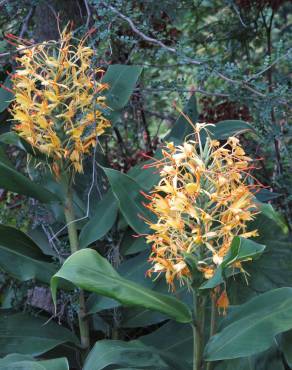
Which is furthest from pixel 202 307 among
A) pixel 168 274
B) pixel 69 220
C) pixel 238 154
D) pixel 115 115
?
pixel 115 115

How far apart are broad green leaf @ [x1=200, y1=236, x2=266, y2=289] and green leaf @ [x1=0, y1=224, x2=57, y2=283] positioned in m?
0.87

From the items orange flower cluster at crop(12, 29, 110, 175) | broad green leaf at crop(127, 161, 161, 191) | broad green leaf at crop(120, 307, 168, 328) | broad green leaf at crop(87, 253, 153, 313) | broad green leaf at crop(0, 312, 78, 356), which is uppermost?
orange flower cluster at crop(12, 29, 110, 175)

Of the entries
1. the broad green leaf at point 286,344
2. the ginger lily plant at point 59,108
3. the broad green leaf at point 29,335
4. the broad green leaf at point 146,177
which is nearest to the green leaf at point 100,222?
the broad green leaf at point 146,177

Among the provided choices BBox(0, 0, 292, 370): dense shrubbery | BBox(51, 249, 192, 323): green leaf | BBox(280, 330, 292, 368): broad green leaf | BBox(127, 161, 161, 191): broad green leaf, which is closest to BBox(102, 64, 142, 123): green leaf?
BBox(0, 0, 292, 370): dense shrubbery

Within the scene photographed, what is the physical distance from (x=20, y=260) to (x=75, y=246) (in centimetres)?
22

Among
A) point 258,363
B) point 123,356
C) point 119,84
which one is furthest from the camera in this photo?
point 119,84

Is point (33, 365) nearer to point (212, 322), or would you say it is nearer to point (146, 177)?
point (212, 322)

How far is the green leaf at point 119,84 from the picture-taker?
2893 millimetres

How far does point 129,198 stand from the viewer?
8.38ft

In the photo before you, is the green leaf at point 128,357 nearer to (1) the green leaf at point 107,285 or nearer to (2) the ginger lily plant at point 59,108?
(1) the green leaf at point 107,285

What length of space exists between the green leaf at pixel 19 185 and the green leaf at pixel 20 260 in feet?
0.51

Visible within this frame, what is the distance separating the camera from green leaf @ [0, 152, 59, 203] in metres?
2.53

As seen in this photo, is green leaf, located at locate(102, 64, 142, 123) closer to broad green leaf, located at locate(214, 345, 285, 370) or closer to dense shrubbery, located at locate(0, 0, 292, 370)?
dense shrubbery, located at locate(0, 0, 292, 370)

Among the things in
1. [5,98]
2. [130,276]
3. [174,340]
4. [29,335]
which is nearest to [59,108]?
[5,98]
